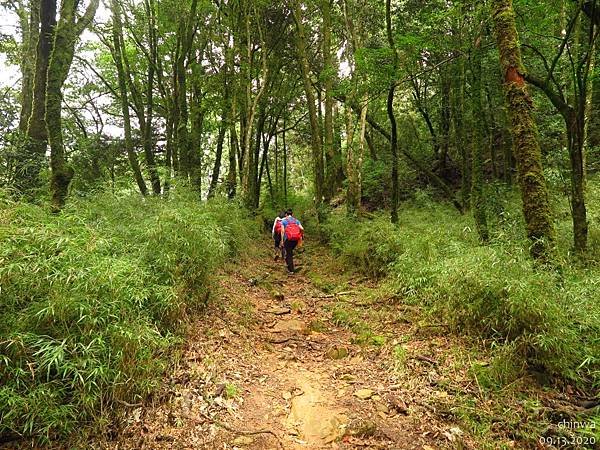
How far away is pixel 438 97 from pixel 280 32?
28.3ft

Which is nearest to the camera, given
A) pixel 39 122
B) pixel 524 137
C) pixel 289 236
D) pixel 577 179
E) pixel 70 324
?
pixel 70 324

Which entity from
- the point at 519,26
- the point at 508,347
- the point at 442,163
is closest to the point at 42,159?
the point at 508,347

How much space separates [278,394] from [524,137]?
529 cm

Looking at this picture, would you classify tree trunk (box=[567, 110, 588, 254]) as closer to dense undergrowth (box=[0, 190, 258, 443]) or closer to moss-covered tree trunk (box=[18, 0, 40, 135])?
dense undergrowth (box=[0, 190, 258, 443])

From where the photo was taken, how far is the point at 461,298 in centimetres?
505

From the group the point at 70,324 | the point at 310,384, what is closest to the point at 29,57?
the point at 70,324

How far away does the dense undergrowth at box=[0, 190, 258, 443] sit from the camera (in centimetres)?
293

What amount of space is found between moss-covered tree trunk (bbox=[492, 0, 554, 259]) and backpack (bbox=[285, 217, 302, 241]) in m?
6.33

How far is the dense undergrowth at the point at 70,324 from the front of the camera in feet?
9.60

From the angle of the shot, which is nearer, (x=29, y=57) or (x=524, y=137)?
(x=524, y=137)

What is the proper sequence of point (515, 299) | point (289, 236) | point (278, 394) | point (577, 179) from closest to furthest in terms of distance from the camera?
point (515, 299) < point (278, 394) < point (577, 179) < point (289, 236)

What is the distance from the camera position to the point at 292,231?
10.6 m

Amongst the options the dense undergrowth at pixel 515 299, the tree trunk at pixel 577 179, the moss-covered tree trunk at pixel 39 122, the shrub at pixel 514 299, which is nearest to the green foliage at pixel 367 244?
the dense undergrowth at pixel 515 299

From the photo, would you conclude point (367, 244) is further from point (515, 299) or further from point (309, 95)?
point (309, 95)
